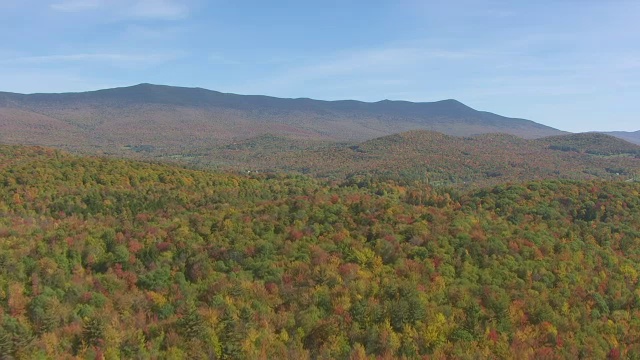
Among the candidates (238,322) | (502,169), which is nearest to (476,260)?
(238,322)

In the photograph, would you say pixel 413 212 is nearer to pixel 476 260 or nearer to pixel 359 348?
pixel 476 260

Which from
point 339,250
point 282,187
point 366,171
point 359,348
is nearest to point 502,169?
point 366,171

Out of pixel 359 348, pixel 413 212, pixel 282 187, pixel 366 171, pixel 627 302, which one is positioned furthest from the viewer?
pixel 366 171

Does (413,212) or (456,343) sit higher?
(413,212)

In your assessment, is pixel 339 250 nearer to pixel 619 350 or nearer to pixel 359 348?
pixel 359 348

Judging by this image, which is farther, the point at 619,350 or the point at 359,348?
the point at 619,350

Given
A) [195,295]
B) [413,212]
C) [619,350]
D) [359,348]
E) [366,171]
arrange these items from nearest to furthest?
[359,348]
[619,350]
[195,295]
[413,212]
[366,171]
